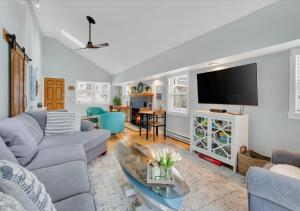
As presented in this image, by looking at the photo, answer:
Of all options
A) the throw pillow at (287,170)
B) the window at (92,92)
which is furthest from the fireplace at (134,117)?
the throw pillow at (287,170)

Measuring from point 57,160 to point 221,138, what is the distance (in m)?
2.60

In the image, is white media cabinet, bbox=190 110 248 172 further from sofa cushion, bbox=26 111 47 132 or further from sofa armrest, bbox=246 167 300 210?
sofa cushion, bbox=26 111 47 132

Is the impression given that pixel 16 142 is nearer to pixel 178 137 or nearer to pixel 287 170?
pixel 287 170

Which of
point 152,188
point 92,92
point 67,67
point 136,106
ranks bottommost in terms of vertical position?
point 152,188

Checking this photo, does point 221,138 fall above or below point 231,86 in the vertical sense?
below

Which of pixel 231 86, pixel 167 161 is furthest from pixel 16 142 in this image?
pixel 231 86

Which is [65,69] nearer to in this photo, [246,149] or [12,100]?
[12,100]

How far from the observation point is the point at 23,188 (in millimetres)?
797

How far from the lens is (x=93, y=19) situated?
3.98 metres

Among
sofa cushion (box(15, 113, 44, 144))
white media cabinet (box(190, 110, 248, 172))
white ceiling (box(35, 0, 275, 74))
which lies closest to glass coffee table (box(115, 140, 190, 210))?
sofa cushion (box(15, 113, 44, 144))

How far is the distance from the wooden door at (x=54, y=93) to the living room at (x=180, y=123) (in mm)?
3068

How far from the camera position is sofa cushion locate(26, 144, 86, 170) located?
5.71 ft

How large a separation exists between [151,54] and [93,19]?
178 cm

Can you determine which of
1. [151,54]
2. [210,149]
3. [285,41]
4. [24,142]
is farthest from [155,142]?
[285,41]
